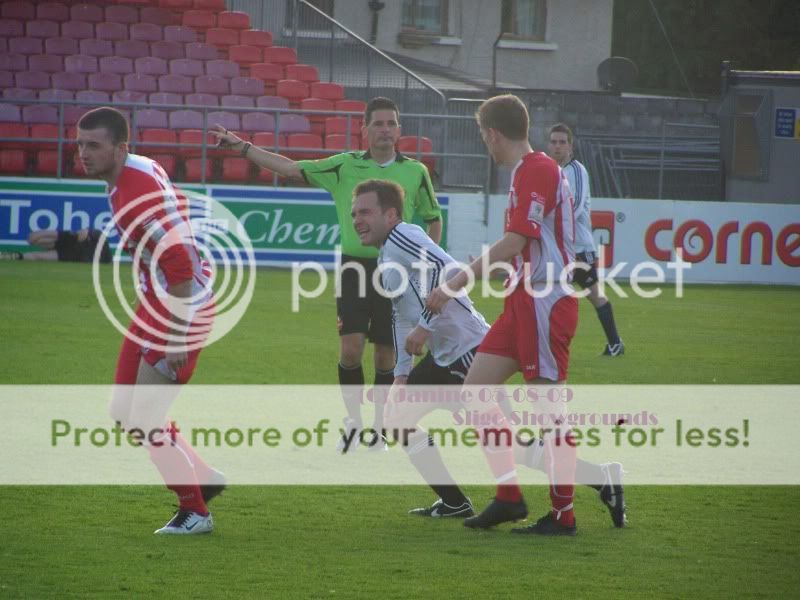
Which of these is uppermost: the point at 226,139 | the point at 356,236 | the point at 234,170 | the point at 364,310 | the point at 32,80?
the point at 32,80

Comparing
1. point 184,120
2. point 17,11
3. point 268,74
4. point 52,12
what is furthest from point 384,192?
point 17,11

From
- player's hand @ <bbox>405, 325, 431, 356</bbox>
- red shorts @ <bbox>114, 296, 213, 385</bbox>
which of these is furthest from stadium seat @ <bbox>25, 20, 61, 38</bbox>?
player's hand @ <bbox>405, 325, 431, 356</bbox>

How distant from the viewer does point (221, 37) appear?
85.5 feet

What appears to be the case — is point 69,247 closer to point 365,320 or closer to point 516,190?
point 365,320

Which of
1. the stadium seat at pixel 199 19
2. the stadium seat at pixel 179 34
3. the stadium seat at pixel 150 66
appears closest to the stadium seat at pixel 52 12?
the stadium seat at pixel 179 34

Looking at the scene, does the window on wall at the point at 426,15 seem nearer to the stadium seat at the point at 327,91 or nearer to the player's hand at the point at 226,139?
the stadium seat at the point at 327,91

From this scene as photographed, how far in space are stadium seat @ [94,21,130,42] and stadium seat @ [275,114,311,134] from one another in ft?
13.3

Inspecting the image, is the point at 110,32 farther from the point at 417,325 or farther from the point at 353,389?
the point at 417,325

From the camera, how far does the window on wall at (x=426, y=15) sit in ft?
106

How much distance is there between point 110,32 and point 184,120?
3350 mm

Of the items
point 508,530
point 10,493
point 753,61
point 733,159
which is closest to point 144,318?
point 10,493

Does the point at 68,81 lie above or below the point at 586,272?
above

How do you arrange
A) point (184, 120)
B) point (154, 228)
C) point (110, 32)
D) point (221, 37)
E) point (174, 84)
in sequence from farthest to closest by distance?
point (221, 37), point (110, 32), point (174, 84), point (184, 120), point (154, 228)

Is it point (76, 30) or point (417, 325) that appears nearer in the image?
point (417, 325)
